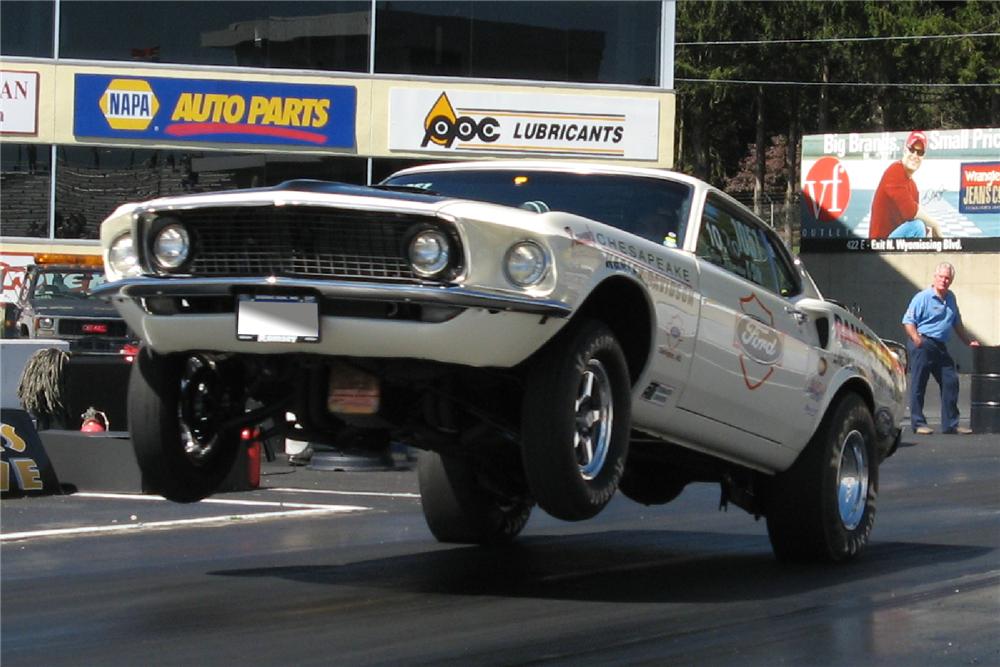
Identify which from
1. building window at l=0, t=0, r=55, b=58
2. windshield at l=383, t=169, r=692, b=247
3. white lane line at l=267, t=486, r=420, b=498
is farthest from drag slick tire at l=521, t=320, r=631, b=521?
building window at l=0, t=0, r=55, b=58

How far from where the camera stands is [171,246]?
266 inches

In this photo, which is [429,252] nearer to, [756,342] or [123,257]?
[123,257]

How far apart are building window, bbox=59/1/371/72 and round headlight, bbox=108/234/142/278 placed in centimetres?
2633

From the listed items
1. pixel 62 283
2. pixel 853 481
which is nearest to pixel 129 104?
pixel 62 283

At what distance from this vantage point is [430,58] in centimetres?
3331

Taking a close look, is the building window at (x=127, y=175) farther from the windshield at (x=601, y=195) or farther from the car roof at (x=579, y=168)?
the windshield at (x=601, y=195)

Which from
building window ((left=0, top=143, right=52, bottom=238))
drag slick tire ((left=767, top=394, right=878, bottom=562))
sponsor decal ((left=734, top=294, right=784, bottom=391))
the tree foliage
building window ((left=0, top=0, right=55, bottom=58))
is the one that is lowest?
drag slick tire ((left=767, top=394, right=878, bottom=562))

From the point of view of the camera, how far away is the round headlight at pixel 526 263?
252 inches

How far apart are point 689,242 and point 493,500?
210cm

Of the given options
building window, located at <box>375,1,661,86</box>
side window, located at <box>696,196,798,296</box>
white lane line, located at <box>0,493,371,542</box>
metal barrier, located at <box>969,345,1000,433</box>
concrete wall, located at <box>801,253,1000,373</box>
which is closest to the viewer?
side window, located at <box>696,196,798,296</box>

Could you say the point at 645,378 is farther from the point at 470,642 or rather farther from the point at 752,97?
the point at 752,97

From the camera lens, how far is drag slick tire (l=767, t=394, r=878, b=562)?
836 cm

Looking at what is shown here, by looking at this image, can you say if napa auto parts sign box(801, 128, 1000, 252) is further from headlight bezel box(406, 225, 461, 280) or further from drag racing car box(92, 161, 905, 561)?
headlight bezel box(406, 225, 461, 280)

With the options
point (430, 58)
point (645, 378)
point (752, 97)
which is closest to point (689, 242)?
point (645, 378)
